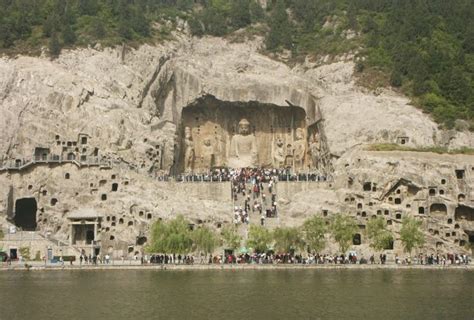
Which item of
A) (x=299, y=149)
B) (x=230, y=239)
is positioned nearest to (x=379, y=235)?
(x=230, y=239)

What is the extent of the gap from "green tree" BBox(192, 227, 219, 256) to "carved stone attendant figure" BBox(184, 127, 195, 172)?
24.4m

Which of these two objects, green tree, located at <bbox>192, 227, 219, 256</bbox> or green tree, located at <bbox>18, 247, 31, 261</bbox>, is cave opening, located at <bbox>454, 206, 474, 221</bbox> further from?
green tree, located at <bbox>18, 247, 31, 261</bbox>

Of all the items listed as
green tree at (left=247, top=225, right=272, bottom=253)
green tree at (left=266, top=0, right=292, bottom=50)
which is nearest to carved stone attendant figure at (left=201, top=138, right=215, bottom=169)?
green tree at (left=266, top=0, right=292, bottom=50)

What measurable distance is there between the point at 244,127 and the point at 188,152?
24.5ft

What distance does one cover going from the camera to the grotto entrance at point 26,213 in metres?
82.4

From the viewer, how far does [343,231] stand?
225 ft

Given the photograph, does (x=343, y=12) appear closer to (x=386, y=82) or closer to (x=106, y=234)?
(x=386, y=82)

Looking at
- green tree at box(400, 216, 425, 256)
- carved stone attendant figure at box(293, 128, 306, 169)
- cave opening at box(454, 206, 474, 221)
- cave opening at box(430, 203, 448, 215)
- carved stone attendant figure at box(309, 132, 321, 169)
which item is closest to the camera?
green tree at box(400, 216, 425, 256)

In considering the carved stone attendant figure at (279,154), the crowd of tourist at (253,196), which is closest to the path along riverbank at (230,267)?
the crowd of tourist at (253,196)

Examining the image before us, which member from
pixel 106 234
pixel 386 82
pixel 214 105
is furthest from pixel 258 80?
pixel 106 234

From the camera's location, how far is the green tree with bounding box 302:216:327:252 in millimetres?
68125

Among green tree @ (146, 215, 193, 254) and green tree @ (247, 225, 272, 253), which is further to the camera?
green tree @ (247, 225, 272, 253)

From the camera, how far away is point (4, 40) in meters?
89.8

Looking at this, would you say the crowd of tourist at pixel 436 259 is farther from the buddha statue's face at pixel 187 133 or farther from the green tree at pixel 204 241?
the buddha statue's face at pixel 187 133
